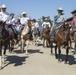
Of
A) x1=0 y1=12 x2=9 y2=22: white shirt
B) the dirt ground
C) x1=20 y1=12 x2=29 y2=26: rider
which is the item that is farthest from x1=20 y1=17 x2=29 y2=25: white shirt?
x1=0 y1=12 x2=9 y2=22: white shirt

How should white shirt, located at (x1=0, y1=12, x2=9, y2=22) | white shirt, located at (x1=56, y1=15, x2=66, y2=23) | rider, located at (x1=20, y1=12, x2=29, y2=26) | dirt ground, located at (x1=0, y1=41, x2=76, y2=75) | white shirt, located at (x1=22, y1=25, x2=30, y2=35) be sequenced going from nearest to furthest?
1. dirt ground, located at (x1=0, y1=41, x2=76, y2=75)
2. white shirt, located at (x1=0, y1=12, x2=9, y2=22)
3. white shirt, located at (x1=56, y1=15, x2=66, y2=23)
4. white shirt, located at (x1=22, y1=25, x2=30, y2=35)
5. rider, located at (x1=20, y1=12, x2=29, y2=26)

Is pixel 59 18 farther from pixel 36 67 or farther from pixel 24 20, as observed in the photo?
pixel 24 20

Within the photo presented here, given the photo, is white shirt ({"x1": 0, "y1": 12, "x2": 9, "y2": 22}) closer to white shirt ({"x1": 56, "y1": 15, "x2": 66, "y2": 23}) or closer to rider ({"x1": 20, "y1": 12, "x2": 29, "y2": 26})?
white shirt ({"x1": 56, "y1": 15, "x2": 66, "y2": 23})

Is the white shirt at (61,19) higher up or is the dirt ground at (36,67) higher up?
the white shirt at (61,19)

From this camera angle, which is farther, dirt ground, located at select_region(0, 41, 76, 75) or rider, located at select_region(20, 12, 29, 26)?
rider, located at select_region(20, 12, 29, 26)

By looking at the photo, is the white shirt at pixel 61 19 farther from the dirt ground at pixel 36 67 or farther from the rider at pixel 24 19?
the rider at pixel 24 19

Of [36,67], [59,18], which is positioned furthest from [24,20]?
[36,67]

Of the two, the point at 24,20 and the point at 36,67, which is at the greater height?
the point at 24,20

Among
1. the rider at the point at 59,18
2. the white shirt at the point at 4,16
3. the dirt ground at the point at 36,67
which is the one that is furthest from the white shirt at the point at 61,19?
the white shirt at the point at 4,16

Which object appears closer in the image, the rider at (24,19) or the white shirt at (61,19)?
the white shirt at (61,19)

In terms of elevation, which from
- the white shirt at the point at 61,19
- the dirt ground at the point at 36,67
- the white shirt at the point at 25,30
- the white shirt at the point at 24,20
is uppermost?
the white shirt at the point at 24,20

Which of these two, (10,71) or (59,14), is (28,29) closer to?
(59,14)

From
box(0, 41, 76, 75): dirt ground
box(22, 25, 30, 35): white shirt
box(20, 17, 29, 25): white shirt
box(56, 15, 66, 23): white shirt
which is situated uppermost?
box(20, 17, 29, 25): white shirt

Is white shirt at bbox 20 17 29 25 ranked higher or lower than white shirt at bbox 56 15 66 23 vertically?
higher
